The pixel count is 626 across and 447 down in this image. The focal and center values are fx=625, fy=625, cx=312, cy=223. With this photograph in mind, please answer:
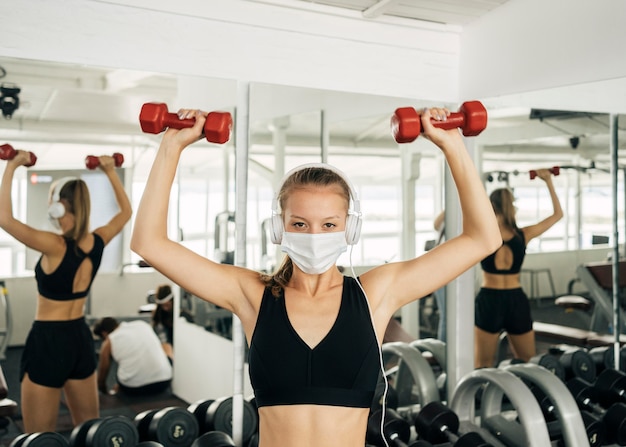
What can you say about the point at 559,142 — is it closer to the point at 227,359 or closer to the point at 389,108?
the point at 389,108

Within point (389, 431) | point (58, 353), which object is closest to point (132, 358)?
point (58, 353)

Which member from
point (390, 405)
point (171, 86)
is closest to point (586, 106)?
point (390, 405)

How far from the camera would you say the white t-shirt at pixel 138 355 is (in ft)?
7.24

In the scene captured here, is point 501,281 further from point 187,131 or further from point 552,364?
point 187,131

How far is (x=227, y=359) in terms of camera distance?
93.3 inches

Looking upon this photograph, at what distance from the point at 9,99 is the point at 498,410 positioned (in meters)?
2.08

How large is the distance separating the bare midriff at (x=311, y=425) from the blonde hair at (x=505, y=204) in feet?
6.28

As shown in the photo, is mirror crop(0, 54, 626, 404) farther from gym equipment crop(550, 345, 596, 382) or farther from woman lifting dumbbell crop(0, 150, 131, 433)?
gym equipment crop(550, 345, 596, 382)

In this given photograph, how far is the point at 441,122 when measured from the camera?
4.11 feet

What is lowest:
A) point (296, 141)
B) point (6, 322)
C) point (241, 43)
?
point (6, 322)

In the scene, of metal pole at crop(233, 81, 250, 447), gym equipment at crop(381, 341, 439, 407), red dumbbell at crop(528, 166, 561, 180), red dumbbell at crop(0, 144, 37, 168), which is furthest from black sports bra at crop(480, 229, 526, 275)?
red dumbbell at crop(0, 144, 37, 168)

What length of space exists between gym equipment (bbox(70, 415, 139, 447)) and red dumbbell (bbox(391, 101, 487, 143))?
4.50 ft

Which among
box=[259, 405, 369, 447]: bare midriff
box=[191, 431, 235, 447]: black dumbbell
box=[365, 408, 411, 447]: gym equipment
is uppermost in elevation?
box=[259, 405, 369, 447]: bare midriff

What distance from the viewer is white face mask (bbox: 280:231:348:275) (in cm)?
129
